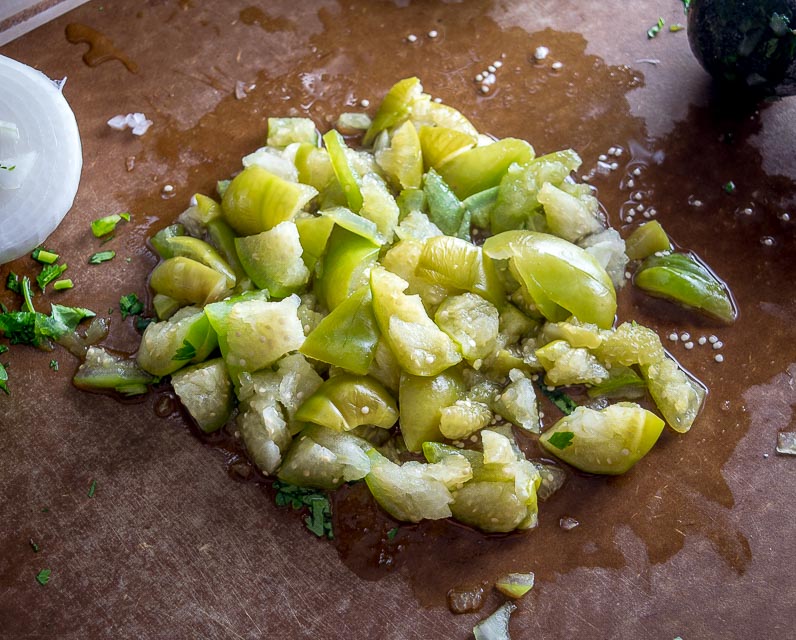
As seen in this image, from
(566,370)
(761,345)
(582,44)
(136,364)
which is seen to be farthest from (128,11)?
(761,345)

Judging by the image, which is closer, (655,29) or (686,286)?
(686,286)

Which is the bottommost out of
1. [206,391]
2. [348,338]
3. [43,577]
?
[43,577]

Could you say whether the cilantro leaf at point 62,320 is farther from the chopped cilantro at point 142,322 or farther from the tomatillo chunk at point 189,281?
the tomatillo chunk at point 189,281

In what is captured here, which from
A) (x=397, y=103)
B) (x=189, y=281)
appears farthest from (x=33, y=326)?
(x=397, y=103)

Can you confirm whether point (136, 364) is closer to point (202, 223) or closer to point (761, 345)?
point (202, 223)

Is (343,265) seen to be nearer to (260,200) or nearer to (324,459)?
(260,200)

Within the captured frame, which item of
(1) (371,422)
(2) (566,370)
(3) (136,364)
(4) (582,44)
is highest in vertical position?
(4) (582,44)

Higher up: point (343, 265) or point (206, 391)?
point (343, 265)

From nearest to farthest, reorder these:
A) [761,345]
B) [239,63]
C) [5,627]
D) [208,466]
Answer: [5,627] < [208,466] < [761,345] < [239,63]

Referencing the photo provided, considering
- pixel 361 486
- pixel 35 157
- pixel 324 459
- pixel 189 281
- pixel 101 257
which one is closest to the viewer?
pixel 324 459
